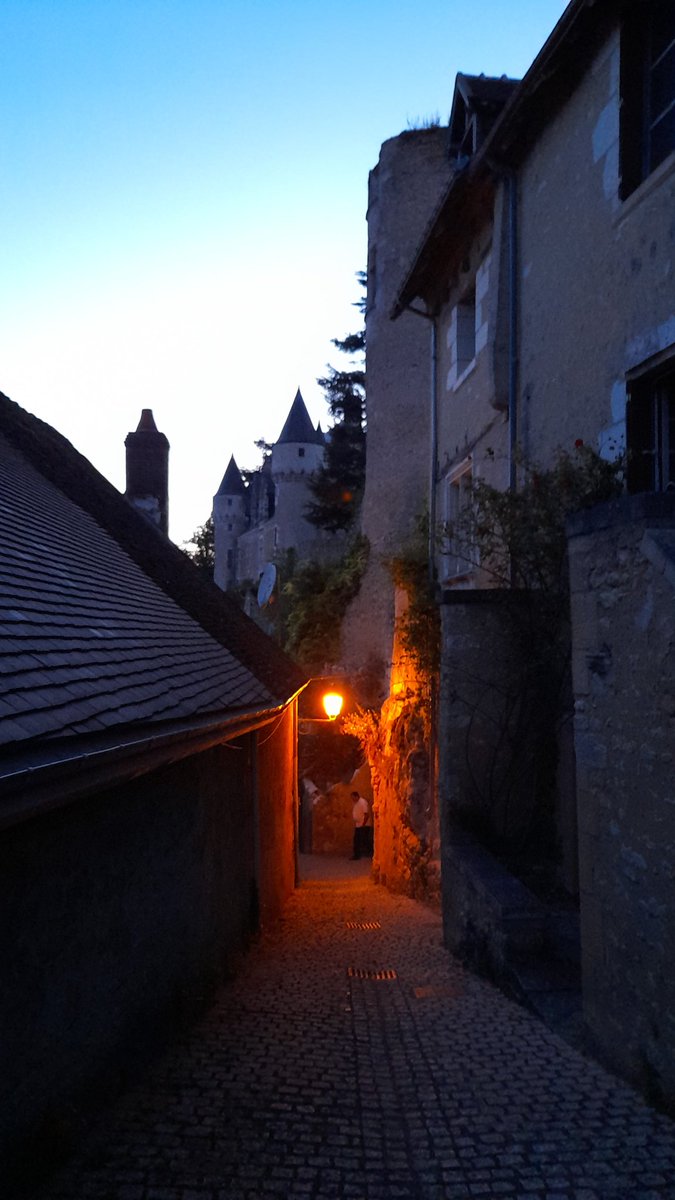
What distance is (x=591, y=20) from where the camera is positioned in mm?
6773

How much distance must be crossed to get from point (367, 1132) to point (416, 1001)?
2354 millimetres

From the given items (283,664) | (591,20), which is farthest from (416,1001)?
(591,20)

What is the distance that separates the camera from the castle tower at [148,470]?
49.3ft

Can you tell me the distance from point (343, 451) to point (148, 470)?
59.9ft

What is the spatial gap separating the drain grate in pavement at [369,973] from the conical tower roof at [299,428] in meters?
39.1

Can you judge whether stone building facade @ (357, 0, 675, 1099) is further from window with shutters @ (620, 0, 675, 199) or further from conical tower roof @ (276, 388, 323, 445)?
conical tower roof @ (276, 388, 323, 445)

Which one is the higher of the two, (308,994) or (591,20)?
(591,20)

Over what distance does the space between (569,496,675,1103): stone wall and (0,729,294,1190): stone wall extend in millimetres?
2301

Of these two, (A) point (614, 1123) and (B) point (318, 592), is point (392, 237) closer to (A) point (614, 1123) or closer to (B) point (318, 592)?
(B) point (318, 592)

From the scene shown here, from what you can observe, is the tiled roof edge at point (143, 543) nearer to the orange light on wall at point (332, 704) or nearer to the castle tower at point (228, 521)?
the orange light on wall at point (332, 704)

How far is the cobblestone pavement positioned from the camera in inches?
129

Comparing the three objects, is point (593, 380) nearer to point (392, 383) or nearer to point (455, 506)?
point (455, 506)

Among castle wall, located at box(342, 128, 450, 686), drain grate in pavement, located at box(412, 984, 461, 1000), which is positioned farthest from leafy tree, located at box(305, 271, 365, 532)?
drain grate in pavement, located at box(412, 984, 461, 1000)

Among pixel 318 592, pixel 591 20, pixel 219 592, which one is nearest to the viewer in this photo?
pixel 591 20
